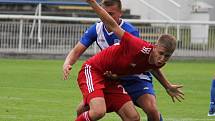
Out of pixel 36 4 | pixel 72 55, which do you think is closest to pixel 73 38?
pixel 36 4

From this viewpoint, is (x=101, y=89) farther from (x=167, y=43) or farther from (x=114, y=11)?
(x=114, y=11)

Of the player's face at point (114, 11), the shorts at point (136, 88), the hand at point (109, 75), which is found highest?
the player's face at point (114, 11)

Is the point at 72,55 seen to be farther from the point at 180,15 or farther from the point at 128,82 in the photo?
the point at 180,15

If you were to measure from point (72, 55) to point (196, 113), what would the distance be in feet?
14.9

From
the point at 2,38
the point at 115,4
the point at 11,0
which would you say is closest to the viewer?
the point at 115,4

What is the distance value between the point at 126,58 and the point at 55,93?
754 centimetres

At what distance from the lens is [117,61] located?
30.6 ft

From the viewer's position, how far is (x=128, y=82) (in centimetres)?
1019

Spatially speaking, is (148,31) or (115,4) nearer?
(115,4)

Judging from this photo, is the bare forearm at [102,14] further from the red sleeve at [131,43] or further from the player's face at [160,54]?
the player's face at [160,54]

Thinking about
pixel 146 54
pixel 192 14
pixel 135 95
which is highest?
pixel 146 54

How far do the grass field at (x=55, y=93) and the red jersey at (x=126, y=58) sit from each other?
131 inches

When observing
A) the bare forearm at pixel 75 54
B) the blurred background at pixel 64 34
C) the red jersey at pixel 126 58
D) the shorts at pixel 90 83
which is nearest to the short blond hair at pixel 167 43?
the red jersey at pixel 126 58

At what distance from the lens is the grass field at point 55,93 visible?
13.3 m
